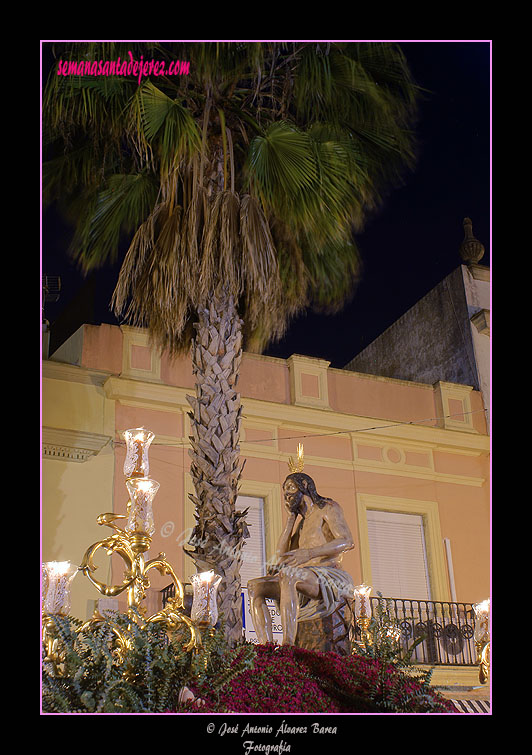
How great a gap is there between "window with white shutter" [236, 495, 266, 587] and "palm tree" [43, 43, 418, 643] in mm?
4816

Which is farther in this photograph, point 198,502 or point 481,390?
point 481,390

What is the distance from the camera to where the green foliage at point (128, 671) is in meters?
3.89

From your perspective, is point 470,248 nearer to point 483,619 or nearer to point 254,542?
point 254,542

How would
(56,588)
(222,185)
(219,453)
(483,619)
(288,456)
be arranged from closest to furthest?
(56,588), (483,619), (219,453), (222,185), (288,456)

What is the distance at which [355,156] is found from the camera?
26.4 feet

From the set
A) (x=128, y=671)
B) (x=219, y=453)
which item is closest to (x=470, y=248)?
(x=219, y=453)

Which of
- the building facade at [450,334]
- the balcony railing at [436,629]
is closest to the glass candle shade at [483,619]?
the balcony railing at [436,629]

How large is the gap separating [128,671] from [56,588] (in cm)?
63

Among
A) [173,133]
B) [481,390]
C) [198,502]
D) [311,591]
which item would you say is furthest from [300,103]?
[481,390]

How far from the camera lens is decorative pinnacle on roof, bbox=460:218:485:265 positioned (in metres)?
15.6

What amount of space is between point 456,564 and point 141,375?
5.95 m

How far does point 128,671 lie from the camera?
4129 millimetres

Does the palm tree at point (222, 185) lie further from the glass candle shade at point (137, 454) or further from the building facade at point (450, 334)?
the building facade at point (450, 334)
